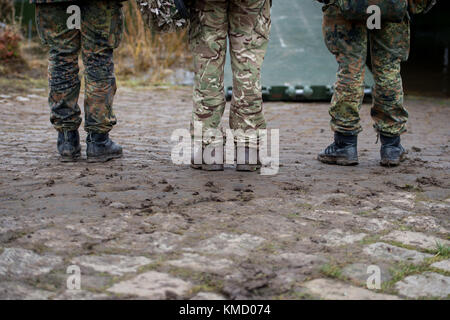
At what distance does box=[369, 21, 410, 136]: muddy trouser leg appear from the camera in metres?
3.91

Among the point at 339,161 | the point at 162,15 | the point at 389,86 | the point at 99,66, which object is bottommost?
the point at 339,161

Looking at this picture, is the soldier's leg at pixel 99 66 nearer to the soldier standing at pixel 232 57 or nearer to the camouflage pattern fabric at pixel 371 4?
the soldier standing at pixel 232 57

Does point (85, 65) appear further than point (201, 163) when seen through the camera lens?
Yes

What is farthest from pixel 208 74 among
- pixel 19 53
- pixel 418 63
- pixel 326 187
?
pixel 418 63

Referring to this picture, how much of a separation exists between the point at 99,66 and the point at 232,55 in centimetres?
86

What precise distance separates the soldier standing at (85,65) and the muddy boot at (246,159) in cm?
88

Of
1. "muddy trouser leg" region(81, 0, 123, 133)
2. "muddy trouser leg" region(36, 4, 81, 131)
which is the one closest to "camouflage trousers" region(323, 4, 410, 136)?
"muddy trouser leg" region(81, 0, 123, 133)

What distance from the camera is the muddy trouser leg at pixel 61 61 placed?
3785 mm

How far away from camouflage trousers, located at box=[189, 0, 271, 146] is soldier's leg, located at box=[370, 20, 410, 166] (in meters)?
0.79

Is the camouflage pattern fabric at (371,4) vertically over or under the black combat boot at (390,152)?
over

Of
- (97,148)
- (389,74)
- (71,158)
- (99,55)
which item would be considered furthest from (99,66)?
(389,74)

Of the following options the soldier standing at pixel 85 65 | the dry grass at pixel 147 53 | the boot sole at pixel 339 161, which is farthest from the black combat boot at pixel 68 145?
the dry grass at pixel 147 53

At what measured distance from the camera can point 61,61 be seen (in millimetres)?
3871

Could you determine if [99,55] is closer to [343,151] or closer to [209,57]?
[209,57]
